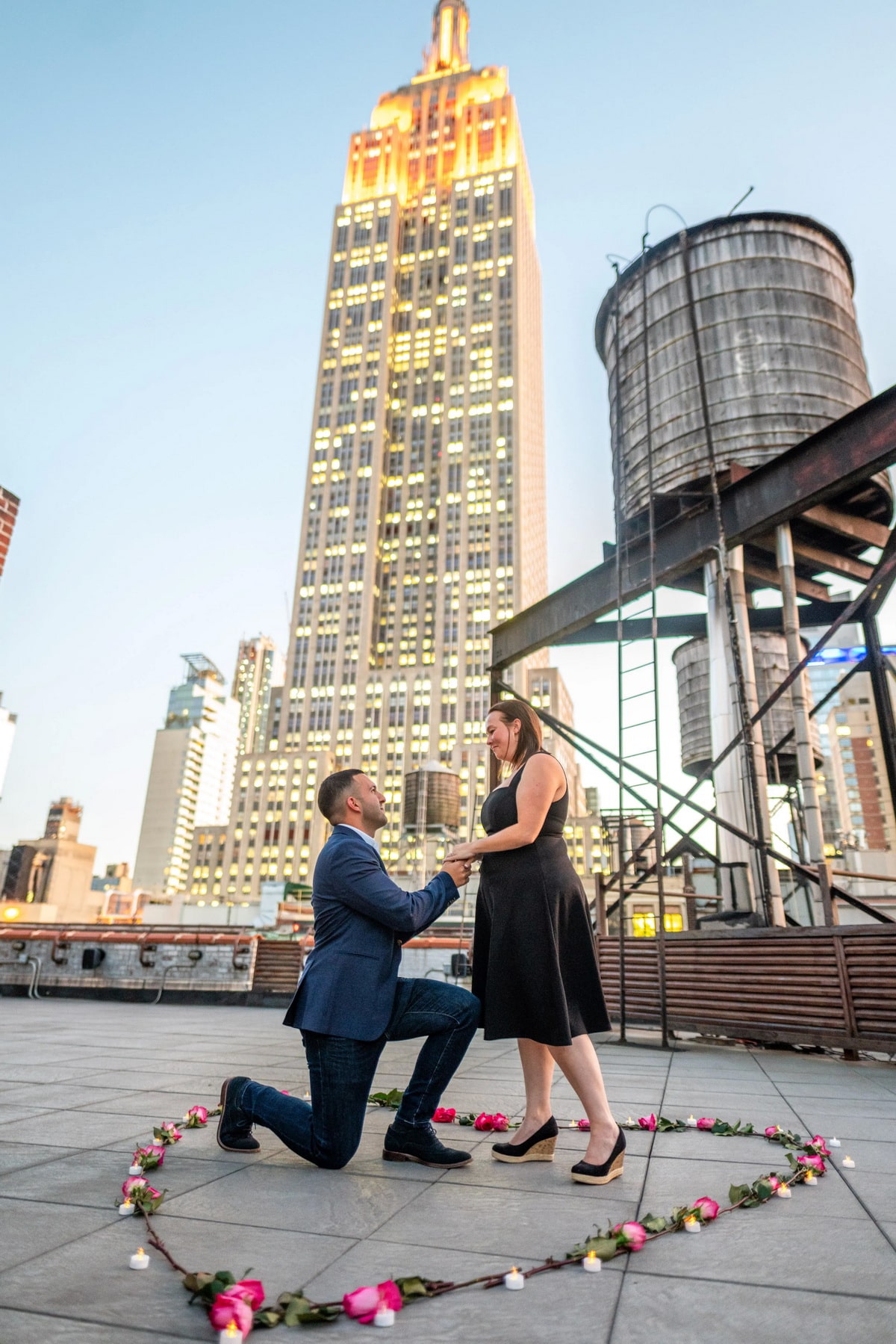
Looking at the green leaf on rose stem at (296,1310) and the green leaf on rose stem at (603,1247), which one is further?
the green leaf on rose stem at (603,1247)

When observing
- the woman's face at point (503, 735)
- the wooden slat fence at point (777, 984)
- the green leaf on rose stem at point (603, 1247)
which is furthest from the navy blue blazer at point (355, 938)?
the wooden slat fence at point (777, 984)

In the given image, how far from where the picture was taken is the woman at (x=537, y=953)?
362 cm

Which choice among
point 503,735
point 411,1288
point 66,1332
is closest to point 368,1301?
point 411,1288

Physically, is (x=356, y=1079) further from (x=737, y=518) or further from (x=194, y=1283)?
(x=737, y=518)

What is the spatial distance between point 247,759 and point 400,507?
47.5m

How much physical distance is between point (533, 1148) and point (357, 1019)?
117 centimetres

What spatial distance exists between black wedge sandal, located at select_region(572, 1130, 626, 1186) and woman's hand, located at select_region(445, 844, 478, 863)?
135 cm

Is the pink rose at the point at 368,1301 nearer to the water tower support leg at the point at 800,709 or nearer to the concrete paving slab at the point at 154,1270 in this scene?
the concrete paving slab at the point at 154,1270

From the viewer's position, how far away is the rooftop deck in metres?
1.97

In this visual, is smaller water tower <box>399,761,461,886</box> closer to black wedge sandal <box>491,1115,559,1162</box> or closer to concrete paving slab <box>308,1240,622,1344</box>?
black wedge sandal <box>491,1115,559,1162</box>

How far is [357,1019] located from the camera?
3.40 m

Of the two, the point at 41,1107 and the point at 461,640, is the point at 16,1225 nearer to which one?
the point at 41,1107

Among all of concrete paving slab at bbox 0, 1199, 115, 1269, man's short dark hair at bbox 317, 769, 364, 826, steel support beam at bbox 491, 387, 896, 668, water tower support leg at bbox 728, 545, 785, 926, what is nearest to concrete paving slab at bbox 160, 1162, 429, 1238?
concrete paving slab at bbox 0, 1199, 115, 1269

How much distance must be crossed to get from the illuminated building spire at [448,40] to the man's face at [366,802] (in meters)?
199
